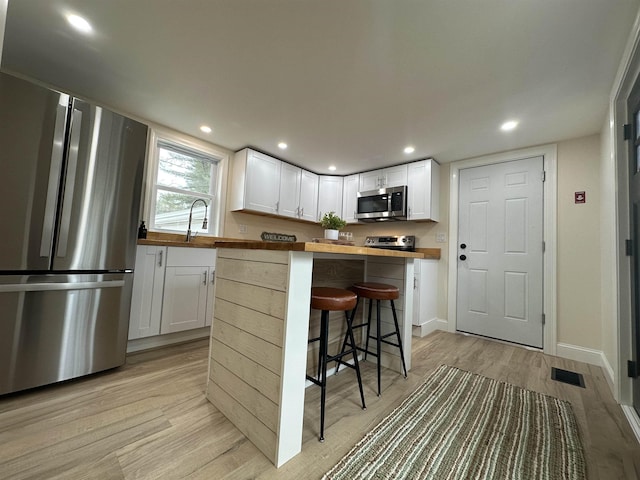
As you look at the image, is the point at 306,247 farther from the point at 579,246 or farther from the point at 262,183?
the point at 579,246

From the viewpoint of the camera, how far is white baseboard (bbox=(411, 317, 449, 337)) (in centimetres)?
305

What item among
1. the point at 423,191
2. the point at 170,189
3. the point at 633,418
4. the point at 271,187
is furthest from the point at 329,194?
the point at 633,418

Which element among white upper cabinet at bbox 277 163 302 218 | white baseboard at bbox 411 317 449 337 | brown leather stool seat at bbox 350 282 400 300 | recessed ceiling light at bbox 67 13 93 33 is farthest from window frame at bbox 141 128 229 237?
white baseboard at bbox 411 317 449 337

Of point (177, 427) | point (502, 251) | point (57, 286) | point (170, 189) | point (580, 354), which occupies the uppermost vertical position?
point (170, 189)

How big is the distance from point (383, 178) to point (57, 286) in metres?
3.56

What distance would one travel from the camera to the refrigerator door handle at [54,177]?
5.18 ft

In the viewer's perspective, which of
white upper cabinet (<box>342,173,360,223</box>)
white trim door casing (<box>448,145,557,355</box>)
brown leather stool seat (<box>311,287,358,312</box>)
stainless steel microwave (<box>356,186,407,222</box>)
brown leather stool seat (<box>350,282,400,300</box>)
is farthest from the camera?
white upper cabinet (<box>342,173,360,223</box>)

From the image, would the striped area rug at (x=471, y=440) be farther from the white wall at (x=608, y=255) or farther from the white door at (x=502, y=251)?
the white door at (x=502, y=251)

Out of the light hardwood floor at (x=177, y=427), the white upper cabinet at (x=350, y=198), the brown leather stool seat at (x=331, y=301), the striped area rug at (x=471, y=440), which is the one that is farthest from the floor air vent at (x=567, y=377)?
Answer: the white upper cabinet at (x=350, y=198)

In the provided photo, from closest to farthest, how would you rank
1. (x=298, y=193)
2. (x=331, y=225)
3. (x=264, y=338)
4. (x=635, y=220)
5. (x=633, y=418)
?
(x=264, y=338)
(x=633, y=418)
(x=635, y=220)
(x=331, y=225)
(x=298, y=193)

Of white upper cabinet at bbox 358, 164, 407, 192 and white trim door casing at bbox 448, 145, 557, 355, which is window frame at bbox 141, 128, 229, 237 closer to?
white upper cabinet at bbox 358, 164, 407, 192

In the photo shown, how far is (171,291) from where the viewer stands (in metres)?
2.37

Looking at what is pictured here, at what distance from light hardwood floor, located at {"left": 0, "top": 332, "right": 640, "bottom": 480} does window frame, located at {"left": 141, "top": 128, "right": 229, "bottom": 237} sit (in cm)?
154

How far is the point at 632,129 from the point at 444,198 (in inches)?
72.2
